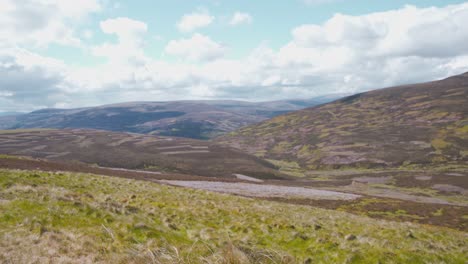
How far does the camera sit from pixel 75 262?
29.5 feet

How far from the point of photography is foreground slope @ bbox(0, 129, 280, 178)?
11681 cm

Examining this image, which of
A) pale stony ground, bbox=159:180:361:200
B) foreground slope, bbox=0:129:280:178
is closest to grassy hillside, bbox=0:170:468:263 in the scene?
pale stony ground, bbox=159:180:361:200

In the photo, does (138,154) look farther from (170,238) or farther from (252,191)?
(170,238)

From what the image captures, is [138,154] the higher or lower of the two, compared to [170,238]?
lower

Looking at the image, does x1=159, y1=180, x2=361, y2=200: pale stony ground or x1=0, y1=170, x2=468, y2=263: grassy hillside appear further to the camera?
x1=159, y1=180, x2=361, y2=200: pale stony ground

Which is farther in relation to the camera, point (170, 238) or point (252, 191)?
point (252, 191)

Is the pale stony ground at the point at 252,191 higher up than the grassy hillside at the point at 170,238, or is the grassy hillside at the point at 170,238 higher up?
the grassy hillside at the point at 170,238

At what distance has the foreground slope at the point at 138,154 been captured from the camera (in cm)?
11681

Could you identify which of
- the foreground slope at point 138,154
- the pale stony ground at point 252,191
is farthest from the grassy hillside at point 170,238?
the foreground slope at point 138,154

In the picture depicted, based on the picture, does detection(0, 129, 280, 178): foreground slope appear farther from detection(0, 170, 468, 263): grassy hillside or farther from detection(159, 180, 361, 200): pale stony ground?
detection(0, 170, 468, 263): grassy hillside

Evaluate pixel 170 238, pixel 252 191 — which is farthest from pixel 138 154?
pixel 170 238

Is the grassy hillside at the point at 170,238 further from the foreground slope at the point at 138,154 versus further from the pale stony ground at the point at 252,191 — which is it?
the foreground slope at the point at 138,154

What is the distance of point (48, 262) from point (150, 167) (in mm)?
108790

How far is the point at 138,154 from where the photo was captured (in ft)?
439
